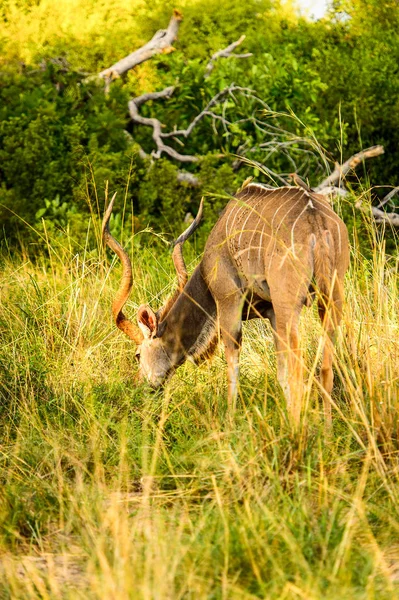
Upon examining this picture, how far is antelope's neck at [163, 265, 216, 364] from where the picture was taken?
5.11 meters

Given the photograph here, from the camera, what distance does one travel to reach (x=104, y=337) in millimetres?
5582

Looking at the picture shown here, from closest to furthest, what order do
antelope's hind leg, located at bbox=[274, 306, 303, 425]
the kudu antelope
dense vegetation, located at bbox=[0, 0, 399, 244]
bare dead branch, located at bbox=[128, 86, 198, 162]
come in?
antelope's hind leg, located at bbox=[274, 306, 303, 425], the kudu antelope, dense vegetation, located at bbox=[0, 0, 399, 244], bare dead branch, located at bbox=[128, 86, 198, 162]

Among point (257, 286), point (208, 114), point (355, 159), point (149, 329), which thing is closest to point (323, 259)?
point (257, 286)

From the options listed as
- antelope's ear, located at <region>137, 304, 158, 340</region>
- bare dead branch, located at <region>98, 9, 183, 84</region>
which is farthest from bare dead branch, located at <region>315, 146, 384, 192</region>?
bare dead branch, located at <region>98, 9, 183, 84</region>

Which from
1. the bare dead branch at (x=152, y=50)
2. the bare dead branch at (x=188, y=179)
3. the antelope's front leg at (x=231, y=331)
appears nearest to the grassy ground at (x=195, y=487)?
the antelope's front leg at (x=231, y=331)

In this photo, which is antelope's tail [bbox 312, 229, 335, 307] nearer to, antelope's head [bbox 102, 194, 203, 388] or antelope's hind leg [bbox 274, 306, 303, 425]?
antelope's hind leg [bbox 274, 306, 303, 425]

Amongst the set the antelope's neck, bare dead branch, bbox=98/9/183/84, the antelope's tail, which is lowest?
the antelope's neck

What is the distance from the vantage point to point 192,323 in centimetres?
516

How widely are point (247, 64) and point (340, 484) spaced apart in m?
9.17

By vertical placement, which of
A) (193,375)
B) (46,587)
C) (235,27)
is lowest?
(193,375)

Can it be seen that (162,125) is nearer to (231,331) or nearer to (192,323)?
(192,323)

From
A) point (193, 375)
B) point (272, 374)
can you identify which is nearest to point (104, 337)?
point (193, 375)

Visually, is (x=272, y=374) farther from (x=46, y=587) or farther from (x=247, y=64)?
(x=247, y=64)

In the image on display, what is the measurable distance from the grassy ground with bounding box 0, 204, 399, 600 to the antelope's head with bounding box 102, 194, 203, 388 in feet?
0.38
